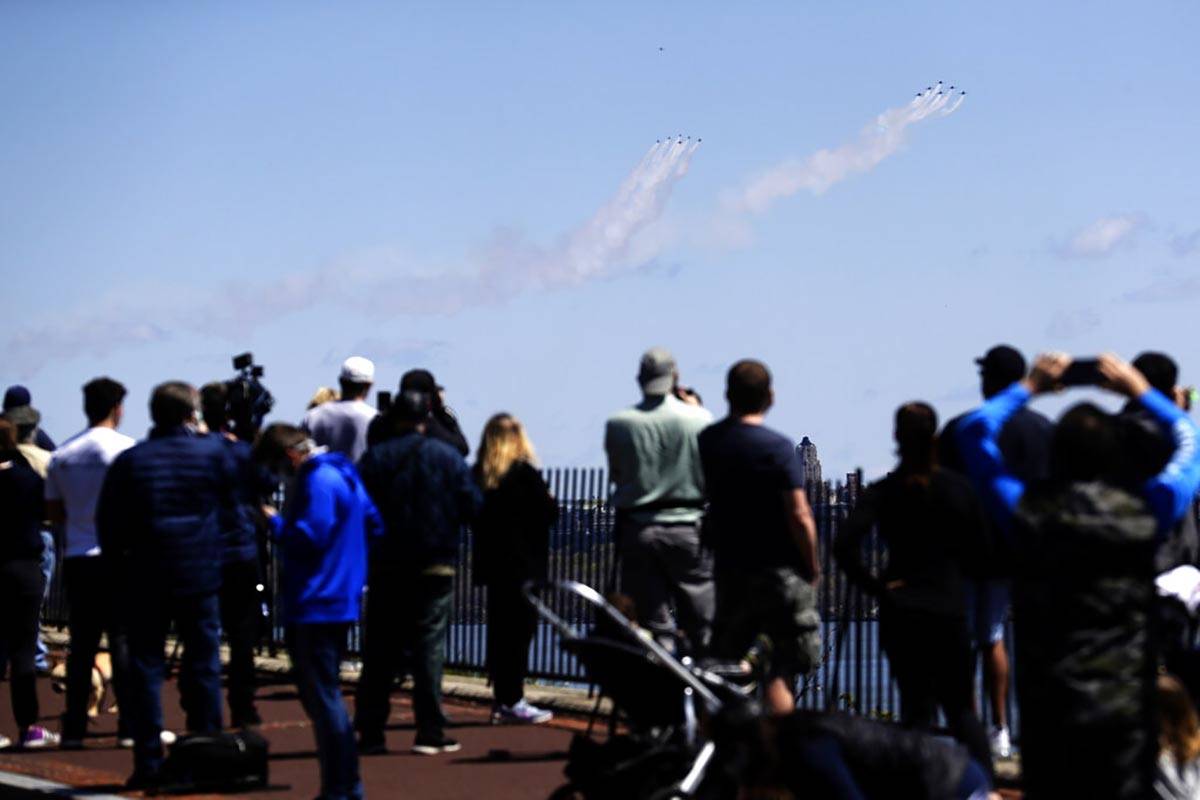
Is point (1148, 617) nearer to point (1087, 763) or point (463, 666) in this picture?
point (1087, 763)

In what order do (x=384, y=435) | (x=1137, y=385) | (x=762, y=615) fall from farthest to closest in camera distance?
(x=384, y=435)
(x=762, y=615)
(x=1137, y=385)

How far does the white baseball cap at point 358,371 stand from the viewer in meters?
14.3

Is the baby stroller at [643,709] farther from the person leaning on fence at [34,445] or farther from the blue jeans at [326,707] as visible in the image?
the person leaning on fence at [34,445]

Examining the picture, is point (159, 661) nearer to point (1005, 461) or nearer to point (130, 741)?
point (130, 741)

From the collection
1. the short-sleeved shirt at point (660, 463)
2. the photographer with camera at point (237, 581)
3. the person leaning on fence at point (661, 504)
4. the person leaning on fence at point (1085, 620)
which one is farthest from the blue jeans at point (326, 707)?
the person leaning on fence at point (1085, 620)

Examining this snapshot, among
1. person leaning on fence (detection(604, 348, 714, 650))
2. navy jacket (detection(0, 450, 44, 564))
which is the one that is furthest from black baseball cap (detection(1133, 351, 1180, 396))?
navy jacket (detection(0, 450, 44, 564))

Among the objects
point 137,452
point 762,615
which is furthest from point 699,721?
point 137,452

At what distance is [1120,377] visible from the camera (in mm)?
8156

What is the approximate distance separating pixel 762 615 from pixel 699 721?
37.1 inches

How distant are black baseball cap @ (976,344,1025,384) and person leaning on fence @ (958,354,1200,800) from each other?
2.65 meters

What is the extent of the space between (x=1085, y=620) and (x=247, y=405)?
8.66 m

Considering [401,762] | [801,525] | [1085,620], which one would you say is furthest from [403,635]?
[1085,620]

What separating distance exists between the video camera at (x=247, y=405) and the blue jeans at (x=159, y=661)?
10.2 feet

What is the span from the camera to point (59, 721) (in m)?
15.3
